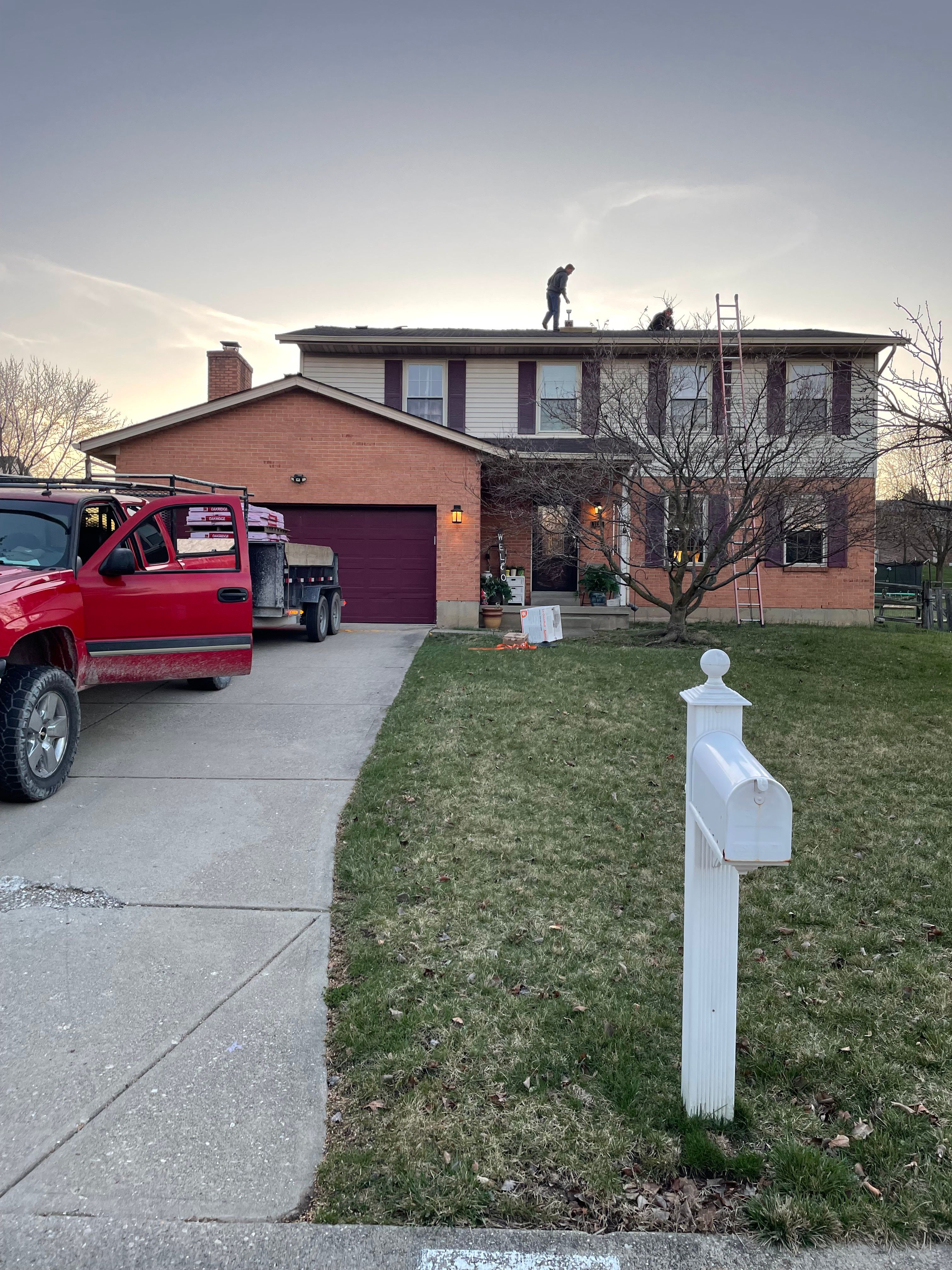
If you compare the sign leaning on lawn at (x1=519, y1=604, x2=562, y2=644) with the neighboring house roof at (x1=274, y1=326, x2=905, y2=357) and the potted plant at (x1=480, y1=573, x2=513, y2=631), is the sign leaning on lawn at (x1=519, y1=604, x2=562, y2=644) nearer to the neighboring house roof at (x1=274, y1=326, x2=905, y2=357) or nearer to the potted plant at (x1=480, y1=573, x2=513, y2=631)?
the potted plant at (x1=480, y1=573, x2=513, y2=631)

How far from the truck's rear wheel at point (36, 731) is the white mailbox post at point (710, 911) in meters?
4.49

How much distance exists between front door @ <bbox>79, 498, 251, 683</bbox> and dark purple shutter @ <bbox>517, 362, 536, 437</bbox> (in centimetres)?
1192

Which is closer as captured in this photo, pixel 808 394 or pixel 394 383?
pixel 808 394

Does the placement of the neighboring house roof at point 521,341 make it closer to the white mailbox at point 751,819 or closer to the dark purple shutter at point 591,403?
the dark purple shutter at point 591,403

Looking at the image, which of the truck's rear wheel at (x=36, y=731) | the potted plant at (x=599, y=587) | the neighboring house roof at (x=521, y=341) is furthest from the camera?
the potted plant at (x=599, y=587)

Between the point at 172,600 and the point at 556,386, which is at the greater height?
the point at 556,386

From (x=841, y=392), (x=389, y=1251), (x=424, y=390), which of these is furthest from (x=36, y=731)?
(x=841, y=392)

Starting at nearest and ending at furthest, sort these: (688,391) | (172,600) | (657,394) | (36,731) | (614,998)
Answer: (614,998) → (36,731) → (172,600) → (657,394) → (688,391)

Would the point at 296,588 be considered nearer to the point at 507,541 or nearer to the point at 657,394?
the point at 657,394

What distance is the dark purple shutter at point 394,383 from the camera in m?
18.5

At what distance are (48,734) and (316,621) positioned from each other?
23.9ft

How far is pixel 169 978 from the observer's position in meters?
3.17

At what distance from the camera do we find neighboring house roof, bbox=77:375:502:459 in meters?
15.2

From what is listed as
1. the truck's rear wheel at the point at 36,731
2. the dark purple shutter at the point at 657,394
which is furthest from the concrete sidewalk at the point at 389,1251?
the dark purple shutter at the point at 657,394
